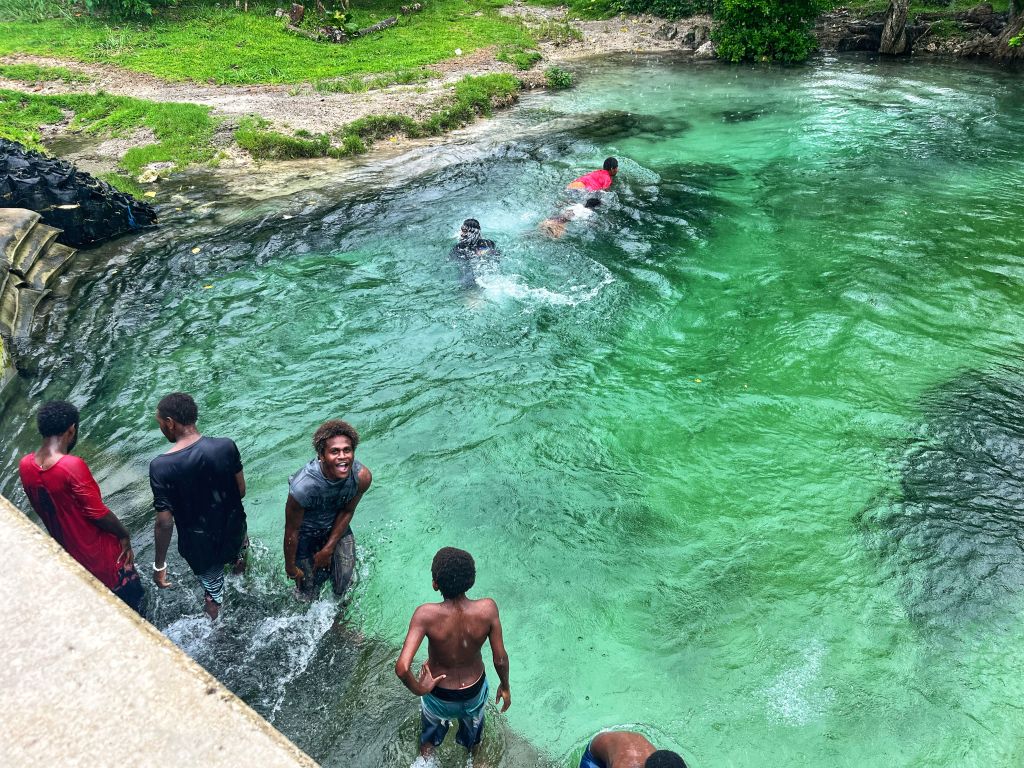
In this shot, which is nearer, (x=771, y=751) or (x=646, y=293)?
(x=771, y=751)

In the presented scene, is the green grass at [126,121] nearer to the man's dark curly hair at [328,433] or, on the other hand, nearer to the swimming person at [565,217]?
the swimming person at [565,217]

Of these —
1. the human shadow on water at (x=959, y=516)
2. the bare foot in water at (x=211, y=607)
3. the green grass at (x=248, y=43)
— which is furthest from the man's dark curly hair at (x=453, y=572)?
the green grass at (x=248, y=43)

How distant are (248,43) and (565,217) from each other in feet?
52.5

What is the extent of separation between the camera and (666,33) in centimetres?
2448

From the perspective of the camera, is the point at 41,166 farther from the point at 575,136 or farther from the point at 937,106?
the point at 937,106

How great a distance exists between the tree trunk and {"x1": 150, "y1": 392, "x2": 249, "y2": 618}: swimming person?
80.5ft

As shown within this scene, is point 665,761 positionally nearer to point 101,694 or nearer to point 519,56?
point 101,694

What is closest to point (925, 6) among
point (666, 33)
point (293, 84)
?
point (666, 33)

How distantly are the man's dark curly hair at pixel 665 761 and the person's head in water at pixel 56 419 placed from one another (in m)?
3.73

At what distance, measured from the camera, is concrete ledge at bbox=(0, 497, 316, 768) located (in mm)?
2691

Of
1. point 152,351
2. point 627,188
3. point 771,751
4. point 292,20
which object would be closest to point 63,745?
point 771,751

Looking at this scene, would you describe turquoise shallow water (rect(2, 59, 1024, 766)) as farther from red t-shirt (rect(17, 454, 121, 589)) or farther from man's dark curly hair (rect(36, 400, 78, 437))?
man's dark curly hair (rect(36, 400, 78, 437))

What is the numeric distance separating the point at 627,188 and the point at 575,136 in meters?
3.74

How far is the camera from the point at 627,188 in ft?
42.3
